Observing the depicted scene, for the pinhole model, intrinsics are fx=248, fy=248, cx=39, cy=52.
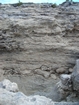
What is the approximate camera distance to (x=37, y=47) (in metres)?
12.2

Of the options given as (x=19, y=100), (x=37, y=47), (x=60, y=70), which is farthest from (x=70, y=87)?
(x=37, y=47)

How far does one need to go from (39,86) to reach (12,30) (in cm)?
311

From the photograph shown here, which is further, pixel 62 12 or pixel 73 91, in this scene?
pixel 62 12

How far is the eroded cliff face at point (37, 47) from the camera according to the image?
476 inches

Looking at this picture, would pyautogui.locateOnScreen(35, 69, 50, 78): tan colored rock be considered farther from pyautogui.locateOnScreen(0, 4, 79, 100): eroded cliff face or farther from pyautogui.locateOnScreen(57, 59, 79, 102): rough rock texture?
pyautogui.locateOnScreen(57, 59, 79, 102): rough rock texture

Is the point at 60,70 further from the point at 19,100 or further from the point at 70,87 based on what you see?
the point at 19,100

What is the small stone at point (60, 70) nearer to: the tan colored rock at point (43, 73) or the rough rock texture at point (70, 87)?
the tan colored rock at point (43, 73)

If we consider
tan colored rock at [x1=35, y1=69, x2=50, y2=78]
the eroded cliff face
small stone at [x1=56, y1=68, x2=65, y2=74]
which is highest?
the eroded cliff face

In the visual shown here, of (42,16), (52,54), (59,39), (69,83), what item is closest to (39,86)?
(52,54)

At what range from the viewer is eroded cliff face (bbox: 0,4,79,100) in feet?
39.7

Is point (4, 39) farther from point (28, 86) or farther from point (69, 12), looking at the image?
point (69, 12)

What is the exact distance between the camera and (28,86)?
11.6 m

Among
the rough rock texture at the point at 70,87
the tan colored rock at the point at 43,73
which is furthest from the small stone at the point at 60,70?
the rough rock texture at the point at 70,87

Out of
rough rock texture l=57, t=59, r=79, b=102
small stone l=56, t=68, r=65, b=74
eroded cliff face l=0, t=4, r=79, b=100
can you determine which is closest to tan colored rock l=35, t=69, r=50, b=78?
eroded cliff face l=0, t=4, r=79, b=100
